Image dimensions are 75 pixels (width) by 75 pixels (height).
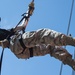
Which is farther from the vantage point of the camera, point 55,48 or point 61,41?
point 55,48

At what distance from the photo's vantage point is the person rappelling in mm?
5867

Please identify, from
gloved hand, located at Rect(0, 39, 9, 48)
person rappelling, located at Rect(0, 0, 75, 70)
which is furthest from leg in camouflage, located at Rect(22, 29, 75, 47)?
gloved hand, located at Rect(0, 39, 9, 48)

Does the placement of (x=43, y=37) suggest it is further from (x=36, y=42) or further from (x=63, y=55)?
(x=63, y=55)

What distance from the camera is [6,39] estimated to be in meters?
6.79

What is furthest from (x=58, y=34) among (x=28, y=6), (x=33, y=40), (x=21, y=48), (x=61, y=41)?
(x=28, y=6)

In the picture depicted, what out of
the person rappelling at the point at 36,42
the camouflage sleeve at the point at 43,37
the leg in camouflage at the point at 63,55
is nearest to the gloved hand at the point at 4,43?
the person rappelling at the point at 36,42

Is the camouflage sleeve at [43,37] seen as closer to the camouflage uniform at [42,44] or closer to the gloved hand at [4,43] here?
the camouflage uniform at [42,44]

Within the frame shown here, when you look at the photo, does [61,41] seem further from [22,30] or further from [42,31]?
[22,30]

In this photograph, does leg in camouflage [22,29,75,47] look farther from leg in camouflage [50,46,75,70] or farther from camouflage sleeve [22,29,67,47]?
leg in camouflage [50,46,75,70]

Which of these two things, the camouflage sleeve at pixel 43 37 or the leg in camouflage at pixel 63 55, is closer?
the camouflage sleeve at pixel 43 37

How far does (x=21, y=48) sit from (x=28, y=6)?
3.59 ft

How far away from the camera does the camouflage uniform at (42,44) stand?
5.83 metres

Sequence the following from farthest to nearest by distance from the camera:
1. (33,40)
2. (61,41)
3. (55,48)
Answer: (55,48), (33,40), (61,41)

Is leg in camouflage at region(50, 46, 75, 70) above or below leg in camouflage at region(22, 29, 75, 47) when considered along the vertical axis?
below
